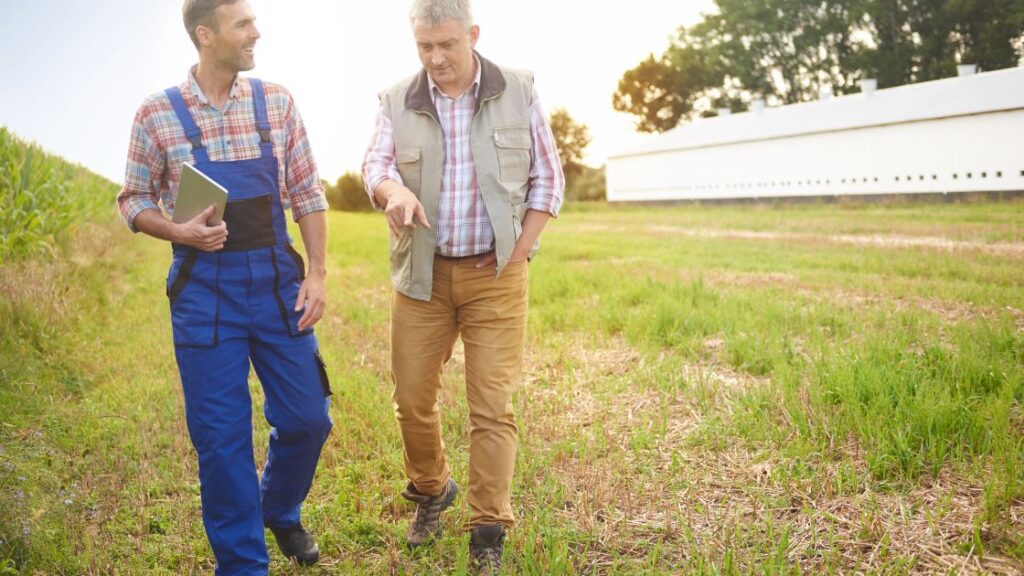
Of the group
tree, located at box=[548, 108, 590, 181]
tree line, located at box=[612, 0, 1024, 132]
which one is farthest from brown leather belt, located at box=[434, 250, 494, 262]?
tree, located at box=[548, 108, 590, 181]

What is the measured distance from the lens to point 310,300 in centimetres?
359

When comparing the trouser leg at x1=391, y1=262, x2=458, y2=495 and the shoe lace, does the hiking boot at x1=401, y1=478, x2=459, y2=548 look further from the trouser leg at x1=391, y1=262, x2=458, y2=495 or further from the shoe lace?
the trouser leg at x1=391, y1=262, x2=458, y2=495

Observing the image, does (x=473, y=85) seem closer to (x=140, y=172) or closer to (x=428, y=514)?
(x=140, y=172)

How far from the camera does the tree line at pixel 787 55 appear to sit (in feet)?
136

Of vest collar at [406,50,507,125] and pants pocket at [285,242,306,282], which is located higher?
vest collar at [406,50,507,125]

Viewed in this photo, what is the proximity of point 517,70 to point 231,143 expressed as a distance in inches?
53.7

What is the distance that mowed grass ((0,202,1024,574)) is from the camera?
3777 mm

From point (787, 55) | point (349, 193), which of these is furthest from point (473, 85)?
point (787, 55)

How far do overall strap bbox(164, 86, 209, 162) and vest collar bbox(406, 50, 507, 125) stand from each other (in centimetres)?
93

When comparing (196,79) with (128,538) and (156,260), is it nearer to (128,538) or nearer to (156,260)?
(128,538)

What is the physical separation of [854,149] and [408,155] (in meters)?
30.6

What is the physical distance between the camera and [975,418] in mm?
4590

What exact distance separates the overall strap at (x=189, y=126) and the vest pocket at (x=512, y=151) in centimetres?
129

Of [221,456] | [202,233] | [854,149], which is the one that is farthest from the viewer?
[854,149]
